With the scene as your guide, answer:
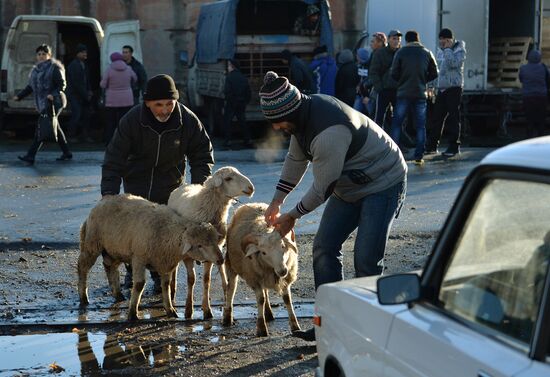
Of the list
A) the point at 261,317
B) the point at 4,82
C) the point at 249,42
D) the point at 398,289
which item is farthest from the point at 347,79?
the point at 398,289

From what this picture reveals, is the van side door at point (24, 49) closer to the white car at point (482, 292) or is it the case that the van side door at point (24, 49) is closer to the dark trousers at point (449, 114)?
the dark trousers at point (449, 114)

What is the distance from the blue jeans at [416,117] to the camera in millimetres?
18359

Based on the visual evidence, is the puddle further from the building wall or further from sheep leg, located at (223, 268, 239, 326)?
the building wall

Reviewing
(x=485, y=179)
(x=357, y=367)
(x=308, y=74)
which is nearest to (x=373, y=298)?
(x=357, y=367)

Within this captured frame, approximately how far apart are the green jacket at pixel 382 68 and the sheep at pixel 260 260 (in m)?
11.1

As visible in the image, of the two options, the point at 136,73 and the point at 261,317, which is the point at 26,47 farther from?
the point at 261,317

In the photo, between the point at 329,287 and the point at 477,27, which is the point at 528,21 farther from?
the point at 329,287

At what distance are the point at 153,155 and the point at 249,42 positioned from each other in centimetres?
1404

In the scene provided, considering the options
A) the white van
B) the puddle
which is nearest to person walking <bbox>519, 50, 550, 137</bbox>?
the white van

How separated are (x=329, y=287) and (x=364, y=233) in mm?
2205

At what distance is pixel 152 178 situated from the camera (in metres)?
9.51

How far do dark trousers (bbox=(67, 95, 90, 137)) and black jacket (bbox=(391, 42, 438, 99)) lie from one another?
7.47 metres

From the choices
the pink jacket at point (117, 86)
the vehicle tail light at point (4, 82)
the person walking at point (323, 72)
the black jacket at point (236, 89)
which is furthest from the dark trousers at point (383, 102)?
the vehicle tail light at point (4, 82)

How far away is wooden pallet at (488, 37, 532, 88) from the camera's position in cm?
2492
